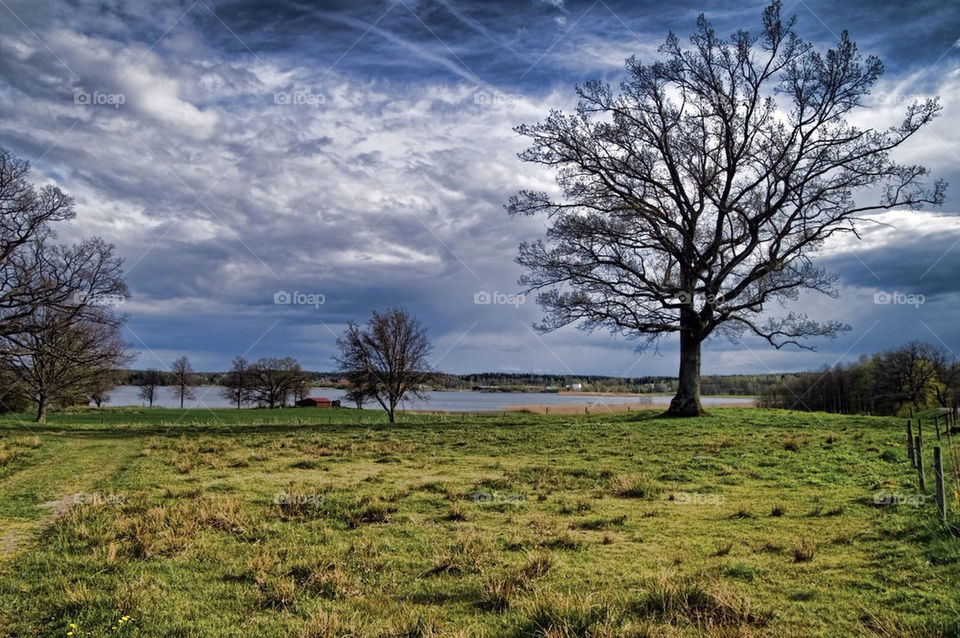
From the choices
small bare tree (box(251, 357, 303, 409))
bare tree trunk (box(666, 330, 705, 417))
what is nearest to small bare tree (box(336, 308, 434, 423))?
bare tree trunk (box(666, 330, 705, 417))

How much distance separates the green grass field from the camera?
5.24 metres

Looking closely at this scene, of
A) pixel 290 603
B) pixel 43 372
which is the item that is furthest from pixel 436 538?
pixel 43 372

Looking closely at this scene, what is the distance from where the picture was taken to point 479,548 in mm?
7289

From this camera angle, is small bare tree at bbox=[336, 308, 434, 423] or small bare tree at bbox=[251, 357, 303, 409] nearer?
small bare tree at bbox=[336, 308, 434, 423]

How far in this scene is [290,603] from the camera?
5750 mm

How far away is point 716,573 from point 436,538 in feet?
12.2

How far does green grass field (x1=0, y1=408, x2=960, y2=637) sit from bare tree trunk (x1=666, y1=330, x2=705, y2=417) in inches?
427

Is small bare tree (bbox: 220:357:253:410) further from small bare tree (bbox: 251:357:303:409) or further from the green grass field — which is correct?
the green grass field

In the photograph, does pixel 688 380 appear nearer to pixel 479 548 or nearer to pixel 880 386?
pixel 479 548

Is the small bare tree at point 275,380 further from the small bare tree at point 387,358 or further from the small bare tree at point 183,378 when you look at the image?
the small bare tree at point 387,358

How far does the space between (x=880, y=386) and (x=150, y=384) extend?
95.0 m

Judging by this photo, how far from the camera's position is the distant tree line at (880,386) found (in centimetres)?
6556

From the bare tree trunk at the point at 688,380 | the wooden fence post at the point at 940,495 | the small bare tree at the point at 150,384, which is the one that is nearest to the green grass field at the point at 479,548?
the wooden fence post at the point at 940,495

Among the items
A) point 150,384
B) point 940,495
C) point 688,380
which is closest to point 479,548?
point 940,495
